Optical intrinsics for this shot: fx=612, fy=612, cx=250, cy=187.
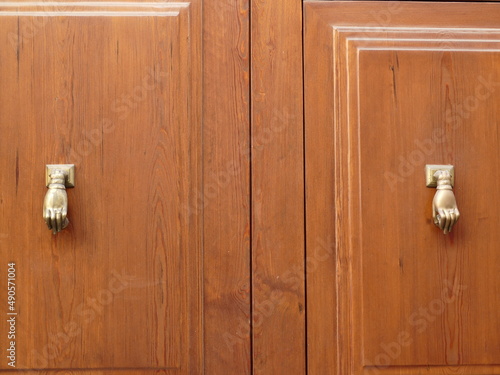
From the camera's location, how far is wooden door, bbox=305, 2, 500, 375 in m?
0.77

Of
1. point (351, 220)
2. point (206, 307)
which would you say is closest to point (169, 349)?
point (206, 307)

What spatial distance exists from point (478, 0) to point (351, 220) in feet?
1.11

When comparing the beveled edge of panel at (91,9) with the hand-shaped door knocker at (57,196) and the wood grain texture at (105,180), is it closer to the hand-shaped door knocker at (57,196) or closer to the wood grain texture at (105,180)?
the wood grain texture at (105,180)

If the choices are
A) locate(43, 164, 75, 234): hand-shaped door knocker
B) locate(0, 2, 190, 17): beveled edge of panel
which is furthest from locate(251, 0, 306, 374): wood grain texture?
locate(43, 164, 75, 234): hand-shaped door knocker

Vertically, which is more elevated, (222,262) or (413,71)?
(413,71)

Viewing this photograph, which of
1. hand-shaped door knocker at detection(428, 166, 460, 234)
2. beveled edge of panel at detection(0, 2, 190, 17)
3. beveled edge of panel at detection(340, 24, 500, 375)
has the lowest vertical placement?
hand-shaped door knocker at detection(428, 166, 460, 234)

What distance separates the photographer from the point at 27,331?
2.49ft

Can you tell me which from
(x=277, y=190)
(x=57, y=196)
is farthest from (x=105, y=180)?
(x=277, y=190)

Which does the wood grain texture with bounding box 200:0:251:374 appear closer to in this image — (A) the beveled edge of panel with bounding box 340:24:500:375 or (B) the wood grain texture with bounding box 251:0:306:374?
(B) the wood grain texture with bounding box 251:0:306:374

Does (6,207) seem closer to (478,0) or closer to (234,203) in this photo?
(234,203)

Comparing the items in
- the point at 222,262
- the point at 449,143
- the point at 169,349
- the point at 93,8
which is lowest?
the point at 169,349

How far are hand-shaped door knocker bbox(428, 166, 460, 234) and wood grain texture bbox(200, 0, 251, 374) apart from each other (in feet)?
0.78

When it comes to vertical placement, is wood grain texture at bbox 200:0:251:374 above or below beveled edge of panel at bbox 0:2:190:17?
below

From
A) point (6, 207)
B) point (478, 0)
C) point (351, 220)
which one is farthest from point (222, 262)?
point (478, 0)
